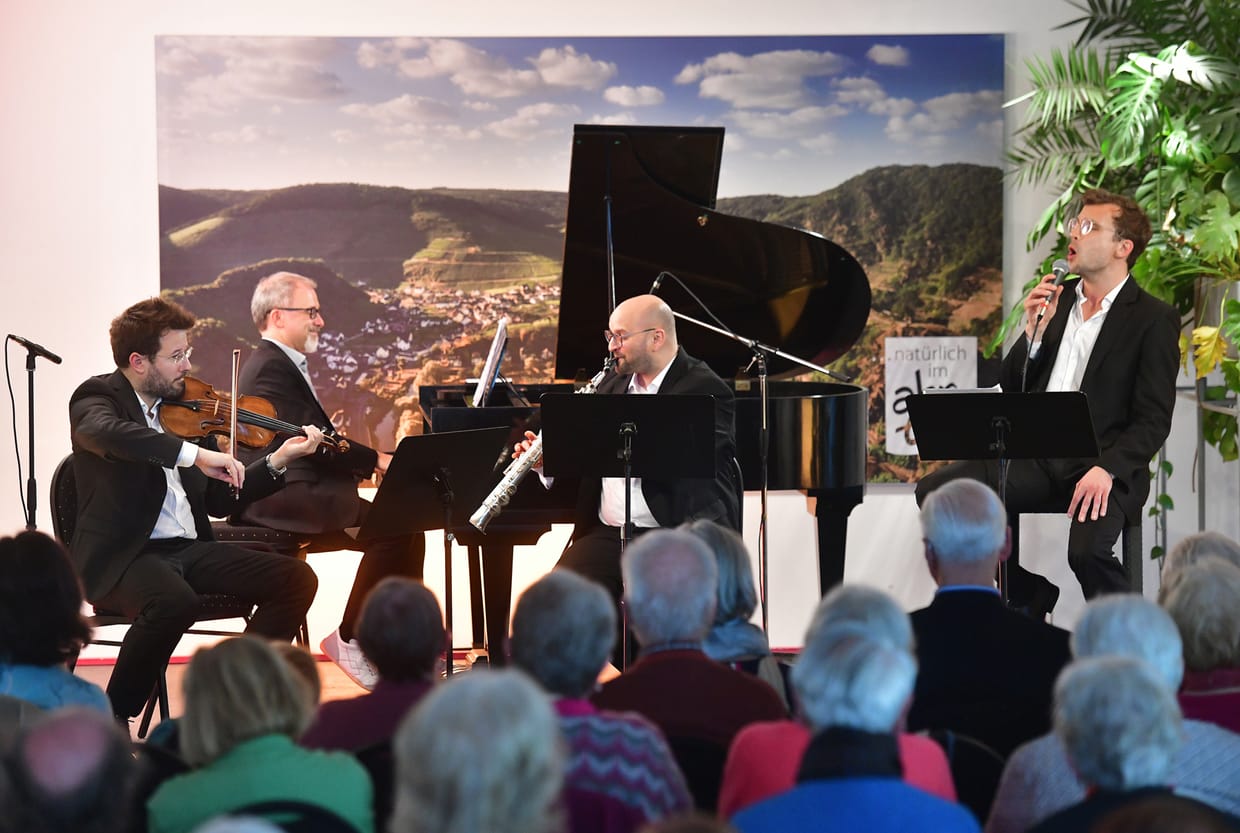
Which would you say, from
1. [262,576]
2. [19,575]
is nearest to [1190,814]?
[19,575]

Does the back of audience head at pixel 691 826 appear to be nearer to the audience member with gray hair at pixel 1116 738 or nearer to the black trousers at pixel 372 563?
the audience member with gray hair at pixel 1116 738

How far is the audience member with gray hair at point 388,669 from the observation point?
95.8 inches

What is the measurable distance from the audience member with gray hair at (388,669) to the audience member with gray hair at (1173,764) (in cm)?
102

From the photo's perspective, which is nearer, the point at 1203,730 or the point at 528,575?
the point at 1203,730

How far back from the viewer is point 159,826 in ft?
6.57

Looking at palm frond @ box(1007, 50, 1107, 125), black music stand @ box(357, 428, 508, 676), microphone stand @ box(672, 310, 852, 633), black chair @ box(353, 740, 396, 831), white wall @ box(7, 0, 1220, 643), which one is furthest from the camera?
white wall @ box(7, 0, 1220, 643)

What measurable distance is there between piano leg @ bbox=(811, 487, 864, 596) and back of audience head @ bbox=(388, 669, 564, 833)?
4028mm

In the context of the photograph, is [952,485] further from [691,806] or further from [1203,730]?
[691,806]

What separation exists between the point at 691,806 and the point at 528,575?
4.73 metres

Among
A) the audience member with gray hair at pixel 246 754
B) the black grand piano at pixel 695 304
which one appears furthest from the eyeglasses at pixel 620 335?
the audience member with gray hair at pixel 246 754

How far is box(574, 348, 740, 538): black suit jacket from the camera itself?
4824 mm

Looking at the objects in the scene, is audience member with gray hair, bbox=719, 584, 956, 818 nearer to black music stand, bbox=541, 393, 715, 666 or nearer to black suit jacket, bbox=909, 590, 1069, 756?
black suit jacket, bbox=909, 590, 1069, 756

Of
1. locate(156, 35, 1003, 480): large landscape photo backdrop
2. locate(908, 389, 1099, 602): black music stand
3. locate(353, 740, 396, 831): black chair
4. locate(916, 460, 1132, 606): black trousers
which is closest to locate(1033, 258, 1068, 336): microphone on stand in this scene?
locate(916, 460, 1132, 606): black trousers

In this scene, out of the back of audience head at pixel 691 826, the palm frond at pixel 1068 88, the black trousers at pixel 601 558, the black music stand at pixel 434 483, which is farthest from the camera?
the palm frond at pixel 1068 88
